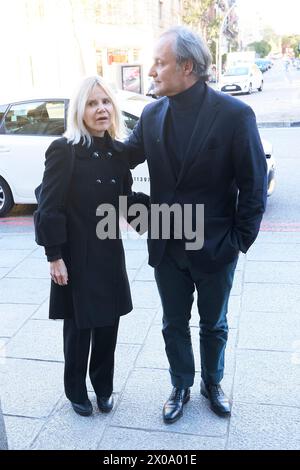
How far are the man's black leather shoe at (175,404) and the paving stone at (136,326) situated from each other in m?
0.74

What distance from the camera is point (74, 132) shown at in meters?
2.26

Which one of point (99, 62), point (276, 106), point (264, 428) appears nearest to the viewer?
point (264, 428)

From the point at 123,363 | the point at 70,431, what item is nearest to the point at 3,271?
the point at 123,363

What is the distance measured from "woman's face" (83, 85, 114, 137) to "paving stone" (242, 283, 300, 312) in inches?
79.6

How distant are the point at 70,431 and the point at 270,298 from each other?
202cm

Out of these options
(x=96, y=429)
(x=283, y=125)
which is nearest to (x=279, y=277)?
(x=96, y=429)

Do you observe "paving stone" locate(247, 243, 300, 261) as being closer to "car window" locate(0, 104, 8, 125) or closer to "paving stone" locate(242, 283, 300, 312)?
"paving stone" locate(242, 283, 300, 312)

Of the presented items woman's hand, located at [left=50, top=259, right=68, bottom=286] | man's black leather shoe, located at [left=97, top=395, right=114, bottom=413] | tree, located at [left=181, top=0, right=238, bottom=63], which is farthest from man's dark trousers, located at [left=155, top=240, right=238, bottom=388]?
tree, located at [left=181, top=0, right=238, bottom=63]

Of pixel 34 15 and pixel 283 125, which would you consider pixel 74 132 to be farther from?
pixel 34 15

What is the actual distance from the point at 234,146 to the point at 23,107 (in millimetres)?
4887

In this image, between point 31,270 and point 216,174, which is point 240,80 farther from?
point 216,174

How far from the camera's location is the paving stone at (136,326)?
339cm

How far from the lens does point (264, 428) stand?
2.46 m

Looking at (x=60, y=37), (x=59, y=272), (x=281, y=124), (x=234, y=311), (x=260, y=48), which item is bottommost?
(x=281, y=124)
